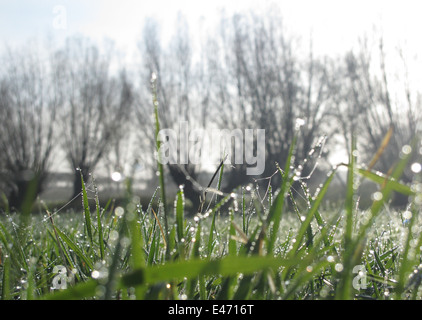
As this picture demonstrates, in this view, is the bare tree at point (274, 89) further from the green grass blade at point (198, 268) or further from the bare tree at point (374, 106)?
the green grass blade at point (198, 268)

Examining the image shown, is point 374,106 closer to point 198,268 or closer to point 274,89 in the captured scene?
point 274,89

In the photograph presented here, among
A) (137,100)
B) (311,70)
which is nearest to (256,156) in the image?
(311,70)

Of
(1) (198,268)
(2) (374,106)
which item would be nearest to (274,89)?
(2) (374,106)

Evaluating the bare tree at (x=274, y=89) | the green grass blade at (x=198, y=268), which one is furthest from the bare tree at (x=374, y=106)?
the green grass blade at (x=198, y=268)

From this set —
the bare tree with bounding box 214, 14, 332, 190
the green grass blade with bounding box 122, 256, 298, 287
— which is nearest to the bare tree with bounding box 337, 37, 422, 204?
the bare tree with bounding box 214, 14, 332, 190

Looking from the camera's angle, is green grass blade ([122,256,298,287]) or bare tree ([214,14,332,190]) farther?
bare tree ([214,14,332,190])

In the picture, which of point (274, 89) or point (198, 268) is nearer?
point (198, 268)

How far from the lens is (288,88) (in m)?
17.1

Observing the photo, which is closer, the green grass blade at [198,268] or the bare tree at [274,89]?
the green grass blade at [198,268]

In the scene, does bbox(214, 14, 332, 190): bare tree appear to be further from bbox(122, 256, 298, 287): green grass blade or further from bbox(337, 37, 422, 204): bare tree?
bbox(122, 256, 298, 287): green grass blade

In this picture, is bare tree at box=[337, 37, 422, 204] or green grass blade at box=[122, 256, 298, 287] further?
bare tree at box=[337, 37, 422, 204]

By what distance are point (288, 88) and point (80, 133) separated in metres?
12.0
